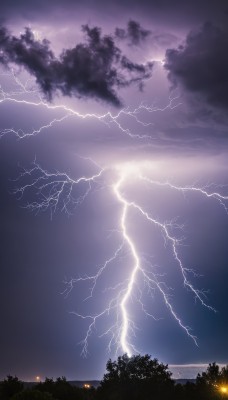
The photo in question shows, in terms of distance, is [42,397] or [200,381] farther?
[200,381]

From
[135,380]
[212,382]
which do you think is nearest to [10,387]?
→ [135,380]

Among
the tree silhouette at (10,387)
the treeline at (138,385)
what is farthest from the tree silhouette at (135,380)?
the tree silhouette at (10,387)

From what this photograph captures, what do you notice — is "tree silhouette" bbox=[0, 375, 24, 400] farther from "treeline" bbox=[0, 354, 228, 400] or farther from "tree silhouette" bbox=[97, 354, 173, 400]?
"tree silhouette" bbox=[97, 354, 173, 400]

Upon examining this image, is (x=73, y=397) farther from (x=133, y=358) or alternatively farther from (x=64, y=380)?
(x=133, y=358)

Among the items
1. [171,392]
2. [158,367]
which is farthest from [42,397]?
[158,367]

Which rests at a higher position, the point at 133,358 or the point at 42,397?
the point at 133,358

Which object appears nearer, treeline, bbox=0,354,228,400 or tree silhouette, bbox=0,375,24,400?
treeline, bbox=0,354,228,400

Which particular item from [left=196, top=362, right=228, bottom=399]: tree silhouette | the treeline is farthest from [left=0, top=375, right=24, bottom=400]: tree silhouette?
[left=196, top=362, right=228, bottom=399]: tree silhouette

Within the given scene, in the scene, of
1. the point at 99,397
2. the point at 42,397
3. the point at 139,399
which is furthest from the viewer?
the point at 99,397

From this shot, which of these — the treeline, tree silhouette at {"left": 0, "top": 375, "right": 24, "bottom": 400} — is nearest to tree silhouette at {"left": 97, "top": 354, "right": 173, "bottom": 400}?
the treeline
